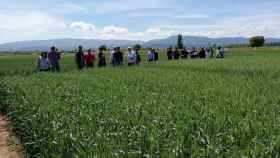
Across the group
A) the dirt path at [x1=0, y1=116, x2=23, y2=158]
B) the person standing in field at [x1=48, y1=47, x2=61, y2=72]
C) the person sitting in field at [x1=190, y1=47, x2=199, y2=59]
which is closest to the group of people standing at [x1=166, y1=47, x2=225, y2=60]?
the person sitting in field at [x1=190, y1=47, x2=199, y2=59]

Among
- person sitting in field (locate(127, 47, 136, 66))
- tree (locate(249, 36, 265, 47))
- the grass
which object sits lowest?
tree (locate(249, 36, 265, 47))

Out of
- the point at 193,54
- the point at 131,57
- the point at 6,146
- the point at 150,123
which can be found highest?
the point at 150,123

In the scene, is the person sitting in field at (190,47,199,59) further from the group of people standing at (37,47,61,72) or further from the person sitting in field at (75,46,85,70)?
the group of people standing at (37,47,61,72)

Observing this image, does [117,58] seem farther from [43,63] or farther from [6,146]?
[6,146]

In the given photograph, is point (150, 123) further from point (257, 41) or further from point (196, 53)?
point (257, 41)

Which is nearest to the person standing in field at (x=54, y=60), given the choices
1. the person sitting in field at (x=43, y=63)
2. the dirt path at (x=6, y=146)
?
the person sitting in field at (x=43, y=63)

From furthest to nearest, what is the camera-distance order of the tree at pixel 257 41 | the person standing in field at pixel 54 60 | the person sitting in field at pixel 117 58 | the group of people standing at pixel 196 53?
the tree at pixel 257 41 → the group of people standing at pixel 196 53 → the person sitting in field at pixel 117 58 → the person standing in field at pixel 54 60

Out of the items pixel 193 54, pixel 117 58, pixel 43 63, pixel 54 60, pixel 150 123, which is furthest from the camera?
pixel 193 54

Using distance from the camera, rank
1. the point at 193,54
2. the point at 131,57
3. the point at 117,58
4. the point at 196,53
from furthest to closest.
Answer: the point at 196,53, the point at 193,54, the point at 131,57, the point at 117,58

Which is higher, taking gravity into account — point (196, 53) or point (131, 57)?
point (131, 57)

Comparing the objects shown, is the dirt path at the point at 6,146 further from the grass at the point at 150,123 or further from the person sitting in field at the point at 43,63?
the person sitting in field at the point at 43,63

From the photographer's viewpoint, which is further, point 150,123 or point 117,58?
point 117,58

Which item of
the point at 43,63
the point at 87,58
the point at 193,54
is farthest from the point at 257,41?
the point at 43,63

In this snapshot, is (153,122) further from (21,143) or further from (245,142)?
(21,143)
